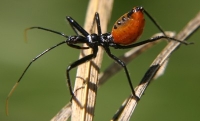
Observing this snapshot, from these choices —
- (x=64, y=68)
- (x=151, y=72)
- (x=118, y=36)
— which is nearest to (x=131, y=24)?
(x=118, y=36)

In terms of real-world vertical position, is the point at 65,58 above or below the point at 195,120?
above

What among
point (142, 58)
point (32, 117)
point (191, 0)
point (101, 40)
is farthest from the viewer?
point (191, 0)

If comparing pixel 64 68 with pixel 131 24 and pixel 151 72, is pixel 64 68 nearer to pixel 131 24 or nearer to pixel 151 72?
pixel 131 24

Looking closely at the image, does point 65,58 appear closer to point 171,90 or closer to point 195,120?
point 171,90

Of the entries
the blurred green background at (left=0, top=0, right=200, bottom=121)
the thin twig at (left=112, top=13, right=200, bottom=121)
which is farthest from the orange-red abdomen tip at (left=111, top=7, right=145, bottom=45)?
the blurred green background at (left=0, top=0, right=200, bottom=121)

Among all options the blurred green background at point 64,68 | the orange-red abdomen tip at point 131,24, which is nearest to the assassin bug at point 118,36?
the orange-red abdomen tip at point 131,24

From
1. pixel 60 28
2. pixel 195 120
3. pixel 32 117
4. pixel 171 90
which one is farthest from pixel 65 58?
pixel 195 120
